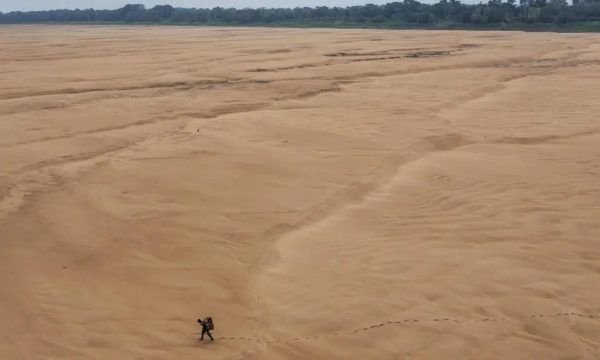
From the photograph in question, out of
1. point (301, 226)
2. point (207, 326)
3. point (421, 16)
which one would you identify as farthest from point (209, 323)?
point (421, 16)

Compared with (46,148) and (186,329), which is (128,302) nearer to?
(186,329)

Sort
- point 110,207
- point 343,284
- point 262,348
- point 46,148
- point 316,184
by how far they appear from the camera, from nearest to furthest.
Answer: point 262,348 → point 343,284 → point 110,207 → point 316,184 → point 46,148

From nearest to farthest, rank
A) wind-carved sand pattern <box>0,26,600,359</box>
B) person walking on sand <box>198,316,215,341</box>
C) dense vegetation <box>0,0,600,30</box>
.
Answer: person walking on sand <box>198,316,215,341</box>, wind-carved sand pattern <box>0,26,600,359</box>, dense vegetation <box>0,0,600,30</box>

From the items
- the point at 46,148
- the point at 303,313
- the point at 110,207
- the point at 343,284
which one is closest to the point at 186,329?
the point at 303,313

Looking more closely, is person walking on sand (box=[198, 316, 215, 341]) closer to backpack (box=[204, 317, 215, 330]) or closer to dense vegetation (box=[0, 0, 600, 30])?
backpack (box=[204, 317, 215, 330])

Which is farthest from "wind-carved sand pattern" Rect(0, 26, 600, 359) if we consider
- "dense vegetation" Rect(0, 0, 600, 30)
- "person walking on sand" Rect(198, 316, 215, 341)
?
"dense vegetation" Rect(0, 0, 600, 30)

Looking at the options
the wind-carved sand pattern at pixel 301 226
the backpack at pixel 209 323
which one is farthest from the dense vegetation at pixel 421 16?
the backpack at pixel 209 323
